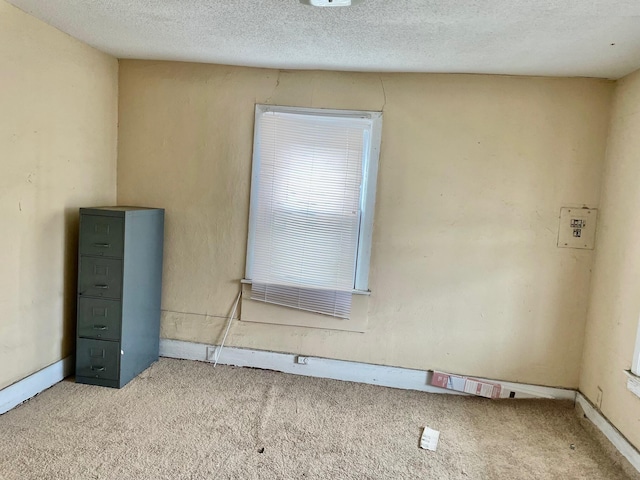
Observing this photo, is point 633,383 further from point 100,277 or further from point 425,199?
point 100,277

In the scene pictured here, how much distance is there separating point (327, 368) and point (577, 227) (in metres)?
1.84

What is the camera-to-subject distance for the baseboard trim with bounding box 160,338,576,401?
285 centimetres

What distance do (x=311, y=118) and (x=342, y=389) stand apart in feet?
5.83

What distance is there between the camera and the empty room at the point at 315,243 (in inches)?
85.1

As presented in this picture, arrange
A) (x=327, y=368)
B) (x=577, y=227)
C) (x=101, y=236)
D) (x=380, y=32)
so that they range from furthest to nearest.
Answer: (x=327, y=368) → (x=577, y=227) → (x=101, y=236) → (x=380, y=32)

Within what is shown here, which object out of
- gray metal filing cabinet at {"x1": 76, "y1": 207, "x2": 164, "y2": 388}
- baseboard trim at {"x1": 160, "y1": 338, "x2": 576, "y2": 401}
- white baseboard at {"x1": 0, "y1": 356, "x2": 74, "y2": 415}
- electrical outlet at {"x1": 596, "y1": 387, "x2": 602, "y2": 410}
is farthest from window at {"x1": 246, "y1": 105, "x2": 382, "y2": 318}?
electrical outlet at {"x1": 596, "y1": 387, "x2": 602, "y2": 410}

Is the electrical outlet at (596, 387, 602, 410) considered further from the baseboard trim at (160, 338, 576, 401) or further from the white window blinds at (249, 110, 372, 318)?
the white window blinds at (249, 110, 372, 318)

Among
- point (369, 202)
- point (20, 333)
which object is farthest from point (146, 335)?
point (369, 202)

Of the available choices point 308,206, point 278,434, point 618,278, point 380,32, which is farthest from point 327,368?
point 380,32

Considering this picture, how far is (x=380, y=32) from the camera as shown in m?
2.14

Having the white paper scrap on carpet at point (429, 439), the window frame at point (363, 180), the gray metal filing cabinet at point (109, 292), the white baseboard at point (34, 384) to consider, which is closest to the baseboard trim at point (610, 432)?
the white paper scrap on carpet at point (429, 439)

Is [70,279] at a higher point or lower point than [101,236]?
lower

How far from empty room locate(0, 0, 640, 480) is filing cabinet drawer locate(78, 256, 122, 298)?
0.01 metres

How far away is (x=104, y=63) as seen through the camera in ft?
9.48
